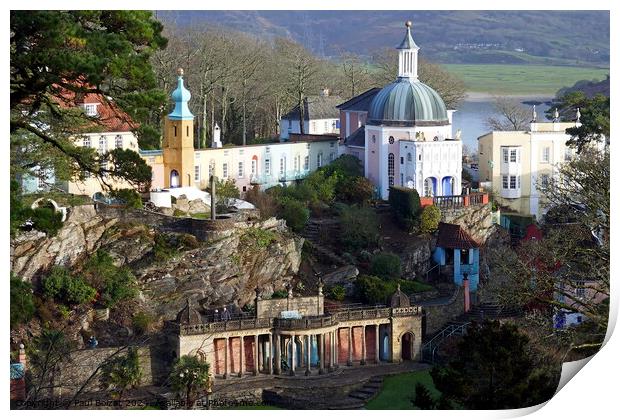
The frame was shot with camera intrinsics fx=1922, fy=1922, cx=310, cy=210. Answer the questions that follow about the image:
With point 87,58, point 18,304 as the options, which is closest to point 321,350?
point 18,304

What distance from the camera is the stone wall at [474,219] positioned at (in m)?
51.3

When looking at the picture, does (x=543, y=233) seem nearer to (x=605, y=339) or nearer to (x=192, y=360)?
(x=192, y=360)

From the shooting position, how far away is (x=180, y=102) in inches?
1913

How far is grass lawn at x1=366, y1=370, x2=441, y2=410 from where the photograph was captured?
131ft

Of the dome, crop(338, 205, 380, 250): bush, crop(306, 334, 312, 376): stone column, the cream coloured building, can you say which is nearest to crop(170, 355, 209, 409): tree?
crop(306, 334, 312, 376): stone column

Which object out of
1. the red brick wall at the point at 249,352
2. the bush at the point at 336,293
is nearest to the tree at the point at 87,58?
the red brick wall at the point at 249,352

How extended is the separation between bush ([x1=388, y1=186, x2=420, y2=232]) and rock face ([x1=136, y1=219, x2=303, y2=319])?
4609 millimetres

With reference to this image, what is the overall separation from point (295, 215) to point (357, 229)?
1.73 metres

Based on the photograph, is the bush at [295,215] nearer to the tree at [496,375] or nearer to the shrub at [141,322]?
the shrub at [141,322]

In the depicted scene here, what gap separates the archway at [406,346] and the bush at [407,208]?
527cm

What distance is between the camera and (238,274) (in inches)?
1774
